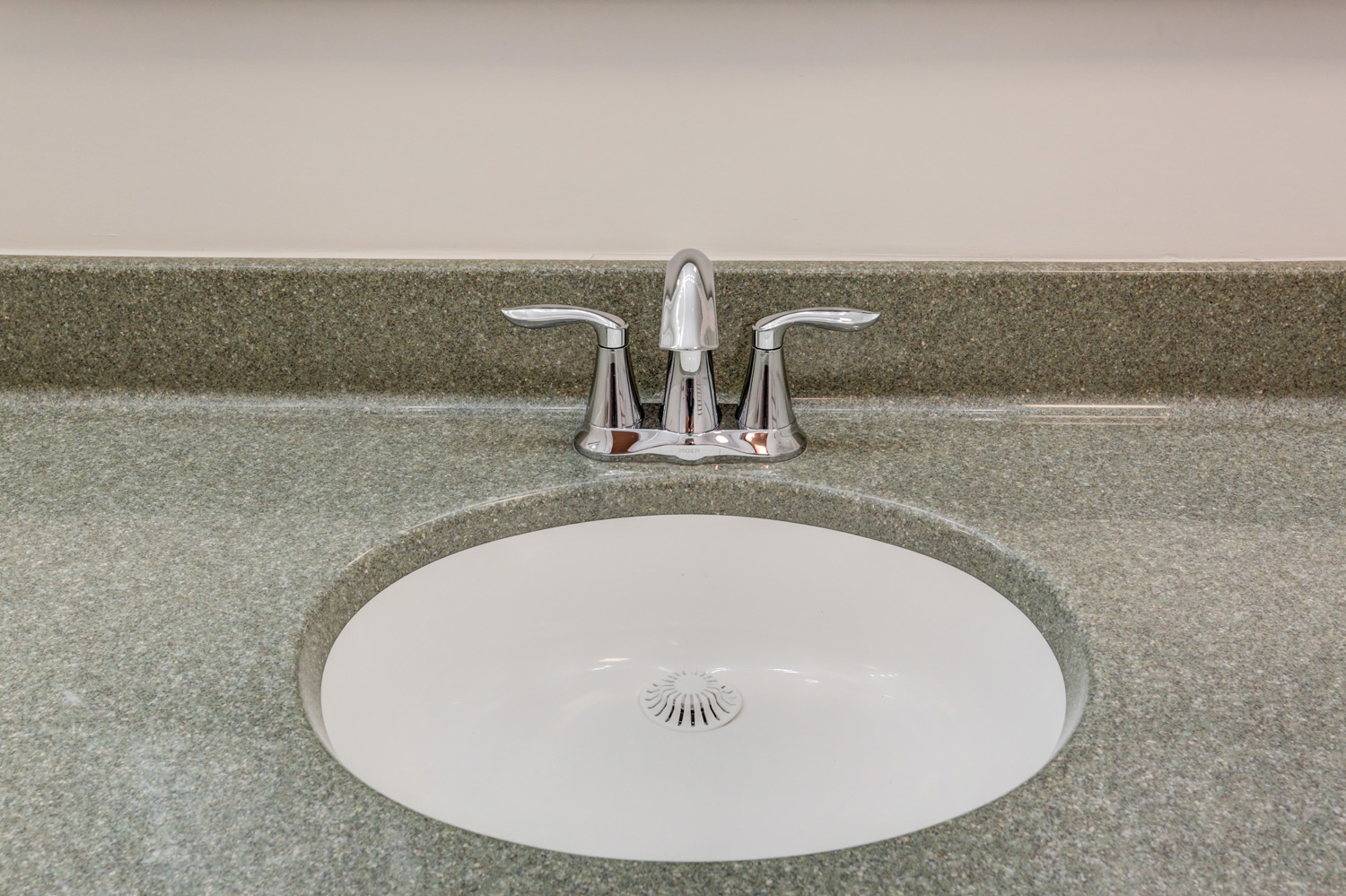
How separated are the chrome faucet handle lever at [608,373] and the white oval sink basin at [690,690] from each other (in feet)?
0.28

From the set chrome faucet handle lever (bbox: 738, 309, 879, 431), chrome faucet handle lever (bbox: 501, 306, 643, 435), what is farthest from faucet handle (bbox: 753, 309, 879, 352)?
chrome faucet handle lever (bbox: 501, 306, 643, 435)

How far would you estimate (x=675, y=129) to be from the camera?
2.54 ft

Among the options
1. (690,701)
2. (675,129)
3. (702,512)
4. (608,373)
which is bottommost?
(690,701)

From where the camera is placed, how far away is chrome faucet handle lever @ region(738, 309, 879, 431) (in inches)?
26.9

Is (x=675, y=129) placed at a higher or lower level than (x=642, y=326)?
higher

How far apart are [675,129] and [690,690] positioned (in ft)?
1.51

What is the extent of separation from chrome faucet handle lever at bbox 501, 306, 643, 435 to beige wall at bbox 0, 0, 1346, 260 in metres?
0.14

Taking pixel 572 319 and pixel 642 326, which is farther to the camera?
pixel 642 326

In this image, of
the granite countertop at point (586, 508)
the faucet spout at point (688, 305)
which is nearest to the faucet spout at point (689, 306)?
the faucet spout at point (688, 305)

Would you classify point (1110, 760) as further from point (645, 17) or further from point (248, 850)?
point (645, 17)

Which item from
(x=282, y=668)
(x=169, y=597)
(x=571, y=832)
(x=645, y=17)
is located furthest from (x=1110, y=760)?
(x=645, y=17)

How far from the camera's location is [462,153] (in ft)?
2.57

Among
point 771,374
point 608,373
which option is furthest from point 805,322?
point 608,373

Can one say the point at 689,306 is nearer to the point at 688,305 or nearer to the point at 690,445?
the point at 688,305
